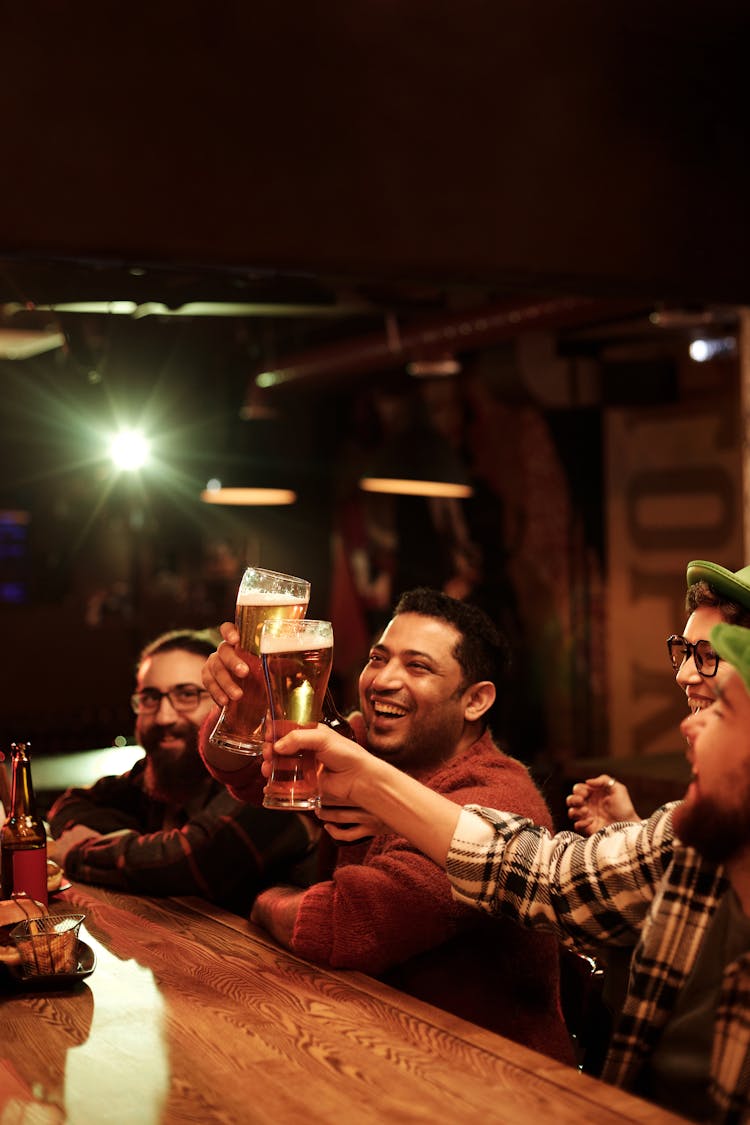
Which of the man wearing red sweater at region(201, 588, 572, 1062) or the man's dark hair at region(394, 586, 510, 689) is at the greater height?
the man's dark hair at region(394, 586, 510, 689)

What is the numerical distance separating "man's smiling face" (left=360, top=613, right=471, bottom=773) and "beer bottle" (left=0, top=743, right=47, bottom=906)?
2.15 feet

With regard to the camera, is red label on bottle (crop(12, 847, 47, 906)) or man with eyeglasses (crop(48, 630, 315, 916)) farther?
man with eyeglasses (crop(48, 630, 315, 916))

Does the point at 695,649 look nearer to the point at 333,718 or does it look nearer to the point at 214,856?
the point at 333,718

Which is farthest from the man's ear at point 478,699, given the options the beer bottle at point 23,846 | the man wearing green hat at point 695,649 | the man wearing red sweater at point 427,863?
the beer bottle at point 23,846

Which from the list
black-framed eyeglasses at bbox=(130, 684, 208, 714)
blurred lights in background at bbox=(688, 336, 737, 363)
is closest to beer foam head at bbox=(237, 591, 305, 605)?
black-framed eyeglasses at bbox=(130, 684, 208, 714)

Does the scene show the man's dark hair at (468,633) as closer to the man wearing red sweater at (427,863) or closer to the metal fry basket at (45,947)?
the man wearing red sweater at (427,863)

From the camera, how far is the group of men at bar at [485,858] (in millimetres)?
1694

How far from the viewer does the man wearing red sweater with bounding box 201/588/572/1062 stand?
84.4 inches

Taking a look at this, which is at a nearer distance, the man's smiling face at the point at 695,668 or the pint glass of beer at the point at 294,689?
the pint glass of beer at the point at 294,689

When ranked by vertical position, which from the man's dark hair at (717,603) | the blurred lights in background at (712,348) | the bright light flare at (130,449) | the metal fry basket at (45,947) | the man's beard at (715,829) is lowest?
the metal fry basket at (45,947)

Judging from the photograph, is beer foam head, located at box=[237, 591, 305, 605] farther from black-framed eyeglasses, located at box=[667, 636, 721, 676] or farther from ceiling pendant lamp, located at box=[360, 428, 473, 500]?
ceiling pendant lamp, located at box=[360, 428, 473, 500]

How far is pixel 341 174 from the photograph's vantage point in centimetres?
312

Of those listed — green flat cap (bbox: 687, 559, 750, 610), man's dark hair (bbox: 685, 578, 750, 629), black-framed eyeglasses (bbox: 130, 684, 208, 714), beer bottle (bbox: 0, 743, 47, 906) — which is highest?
green flat cap (bbox: 687, 559, 750, 610)

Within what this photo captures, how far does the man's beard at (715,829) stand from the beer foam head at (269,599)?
0.74 m
